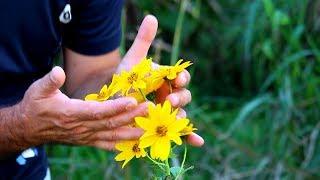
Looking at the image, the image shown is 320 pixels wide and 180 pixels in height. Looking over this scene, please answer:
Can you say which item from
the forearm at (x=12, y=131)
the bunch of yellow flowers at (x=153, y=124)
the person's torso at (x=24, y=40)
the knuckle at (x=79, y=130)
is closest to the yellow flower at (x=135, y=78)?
the bunch of yellow flowers at (x=153, y=124)

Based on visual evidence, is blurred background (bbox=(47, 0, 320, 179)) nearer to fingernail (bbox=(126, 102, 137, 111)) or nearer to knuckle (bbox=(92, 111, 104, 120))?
knuckle (bbox=(92, 111, 104, 120))

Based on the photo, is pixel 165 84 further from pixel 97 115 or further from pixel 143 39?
pixel 143 39

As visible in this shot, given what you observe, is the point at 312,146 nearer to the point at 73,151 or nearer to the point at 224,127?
the point at 224,127

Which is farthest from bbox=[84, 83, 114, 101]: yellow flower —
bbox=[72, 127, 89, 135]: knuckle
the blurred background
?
the blurred background

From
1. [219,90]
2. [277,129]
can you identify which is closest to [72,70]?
[277,129]

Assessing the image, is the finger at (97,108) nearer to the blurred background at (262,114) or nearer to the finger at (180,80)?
the finger at (180,80)
